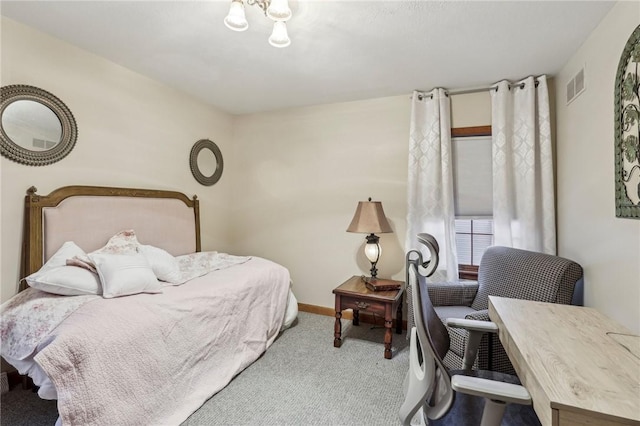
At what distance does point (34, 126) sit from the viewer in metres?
A: 2.00

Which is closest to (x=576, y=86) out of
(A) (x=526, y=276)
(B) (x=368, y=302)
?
(A) (x=526, y=276)

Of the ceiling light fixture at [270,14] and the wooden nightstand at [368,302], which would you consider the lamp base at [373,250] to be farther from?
the ceiling light fixture at [270,14]

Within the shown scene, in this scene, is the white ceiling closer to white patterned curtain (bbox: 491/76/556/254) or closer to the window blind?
white patterned curtain (bbox: 491/76/556/254)

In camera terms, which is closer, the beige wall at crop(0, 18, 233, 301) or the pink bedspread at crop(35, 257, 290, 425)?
the pink bedspread at crop(35, 257, 290, 425)

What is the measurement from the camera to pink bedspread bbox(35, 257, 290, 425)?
4.31 feet

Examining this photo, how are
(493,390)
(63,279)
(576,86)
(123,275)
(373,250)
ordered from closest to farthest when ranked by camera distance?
(493,390) < (63,279) < (123,275) < (576,86) < (373,250)

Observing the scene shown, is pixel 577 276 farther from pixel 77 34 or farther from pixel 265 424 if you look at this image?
pixel 77 34

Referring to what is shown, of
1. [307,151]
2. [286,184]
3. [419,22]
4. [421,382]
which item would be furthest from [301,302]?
[419,22]

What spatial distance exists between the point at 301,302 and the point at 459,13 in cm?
310

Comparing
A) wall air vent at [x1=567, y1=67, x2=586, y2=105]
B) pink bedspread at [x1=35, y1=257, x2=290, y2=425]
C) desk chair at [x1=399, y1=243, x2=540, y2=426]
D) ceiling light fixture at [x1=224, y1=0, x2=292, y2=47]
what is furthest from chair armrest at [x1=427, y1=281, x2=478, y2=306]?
ceiling light fixture at [x1=224, y1=0, x2=292, y2=47]

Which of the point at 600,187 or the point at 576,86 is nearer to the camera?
the point at 600,187

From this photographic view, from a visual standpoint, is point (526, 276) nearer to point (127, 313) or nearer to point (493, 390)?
point (493, 390)

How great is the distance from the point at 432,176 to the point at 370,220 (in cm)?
75

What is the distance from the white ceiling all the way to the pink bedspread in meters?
1.78
